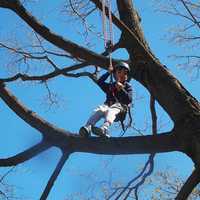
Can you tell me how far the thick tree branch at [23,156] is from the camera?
4691 mm

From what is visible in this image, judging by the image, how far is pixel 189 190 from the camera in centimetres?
425

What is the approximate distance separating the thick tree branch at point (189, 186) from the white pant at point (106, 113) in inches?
41.4

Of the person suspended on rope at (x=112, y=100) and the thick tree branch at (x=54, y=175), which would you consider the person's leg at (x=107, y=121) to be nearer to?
the person suspended on rope at (x=112, y=100)

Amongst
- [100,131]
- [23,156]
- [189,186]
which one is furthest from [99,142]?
[189,186]

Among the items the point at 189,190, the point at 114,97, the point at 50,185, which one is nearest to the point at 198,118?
the point at 189,190

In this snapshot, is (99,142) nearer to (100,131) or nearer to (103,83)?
(100,131)

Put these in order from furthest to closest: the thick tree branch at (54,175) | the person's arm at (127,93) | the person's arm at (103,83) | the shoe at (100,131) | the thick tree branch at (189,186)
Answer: the person's arm at (103,83) < the person's arm at (127,93) < the shoe at (100,131) < the thick tree branch at (54,175) < the thick tree branch at (189,186)

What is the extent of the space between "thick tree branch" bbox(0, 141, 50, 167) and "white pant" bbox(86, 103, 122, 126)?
0.56 metres

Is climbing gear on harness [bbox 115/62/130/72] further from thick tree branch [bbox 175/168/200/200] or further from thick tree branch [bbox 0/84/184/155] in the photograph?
thick tree branch [bbox 175/168/200/200]

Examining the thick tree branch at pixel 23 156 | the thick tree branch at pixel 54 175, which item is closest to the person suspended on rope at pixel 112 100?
the thick tree branch at pixel 54 175

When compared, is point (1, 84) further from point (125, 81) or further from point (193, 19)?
point (193, 19)

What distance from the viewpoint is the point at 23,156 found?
469cm

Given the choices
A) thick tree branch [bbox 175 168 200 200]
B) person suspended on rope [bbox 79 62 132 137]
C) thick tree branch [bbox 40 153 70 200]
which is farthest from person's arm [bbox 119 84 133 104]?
thick tree branch [bbox 175 168 200 200]

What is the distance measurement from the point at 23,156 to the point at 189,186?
161cm
